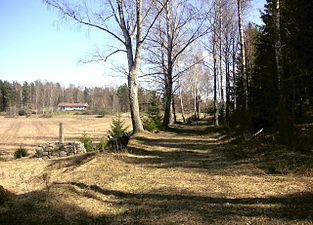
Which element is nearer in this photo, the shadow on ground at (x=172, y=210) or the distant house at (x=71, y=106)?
the shadow on ground at (x=172, y=210)

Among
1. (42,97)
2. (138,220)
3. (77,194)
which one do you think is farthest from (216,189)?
(42,97)

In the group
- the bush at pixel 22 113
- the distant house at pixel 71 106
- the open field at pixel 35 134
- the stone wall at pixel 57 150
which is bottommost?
the open field at pixel 35 134

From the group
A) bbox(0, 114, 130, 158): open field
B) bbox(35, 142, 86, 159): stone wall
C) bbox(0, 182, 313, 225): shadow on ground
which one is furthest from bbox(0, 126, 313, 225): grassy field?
bbox(0, 114, 130, 158): open field

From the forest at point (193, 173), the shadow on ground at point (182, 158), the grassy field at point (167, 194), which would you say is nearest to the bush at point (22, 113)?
the forest at point (193, 173)

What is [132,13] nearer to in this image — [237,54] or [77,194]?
[77,194]

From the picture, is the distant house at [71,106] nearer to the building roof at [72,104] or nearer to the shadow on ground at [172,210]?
the building roof at [72,104]

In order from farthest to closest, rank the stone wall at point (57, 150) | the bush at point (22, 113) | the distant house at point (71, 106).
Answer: the distant house at point (71, 106) → the bush at point (22, 113) → the stone wall at point (57, 150)

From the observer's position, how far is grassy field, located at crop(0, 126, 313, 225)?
5754mm

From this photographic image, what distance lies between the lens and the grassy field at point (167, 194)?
18.9 ft

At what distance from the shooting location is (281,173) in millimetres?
8836

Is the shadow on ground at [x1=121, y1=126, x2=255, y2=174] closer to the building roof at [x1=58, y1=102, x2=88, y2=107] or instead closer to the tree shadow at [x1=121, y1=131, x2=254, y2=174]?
the tree shadow at [x1=121, y1=131, x2=254, y2=174]

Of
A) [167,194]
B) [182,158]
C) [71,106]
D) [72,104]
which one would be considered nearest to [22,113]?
[71,106]

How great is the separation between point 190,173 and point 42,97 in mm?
146079

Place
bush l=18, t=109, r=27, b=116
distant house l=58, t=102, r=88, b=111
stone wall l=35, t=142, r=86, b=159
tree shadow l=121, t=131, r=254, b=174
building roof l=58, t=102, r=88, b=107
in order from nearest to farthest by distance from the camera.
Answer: tree shadow l=121, t=131, r=254, b=174 < stone wall l=35, t=142, r=86, b=159 < bush l=18, t=109, r=27, b=116 < distant house l=58, t=102, r=88, b=111 < building roof l=58, t=102, r=88, b=107
